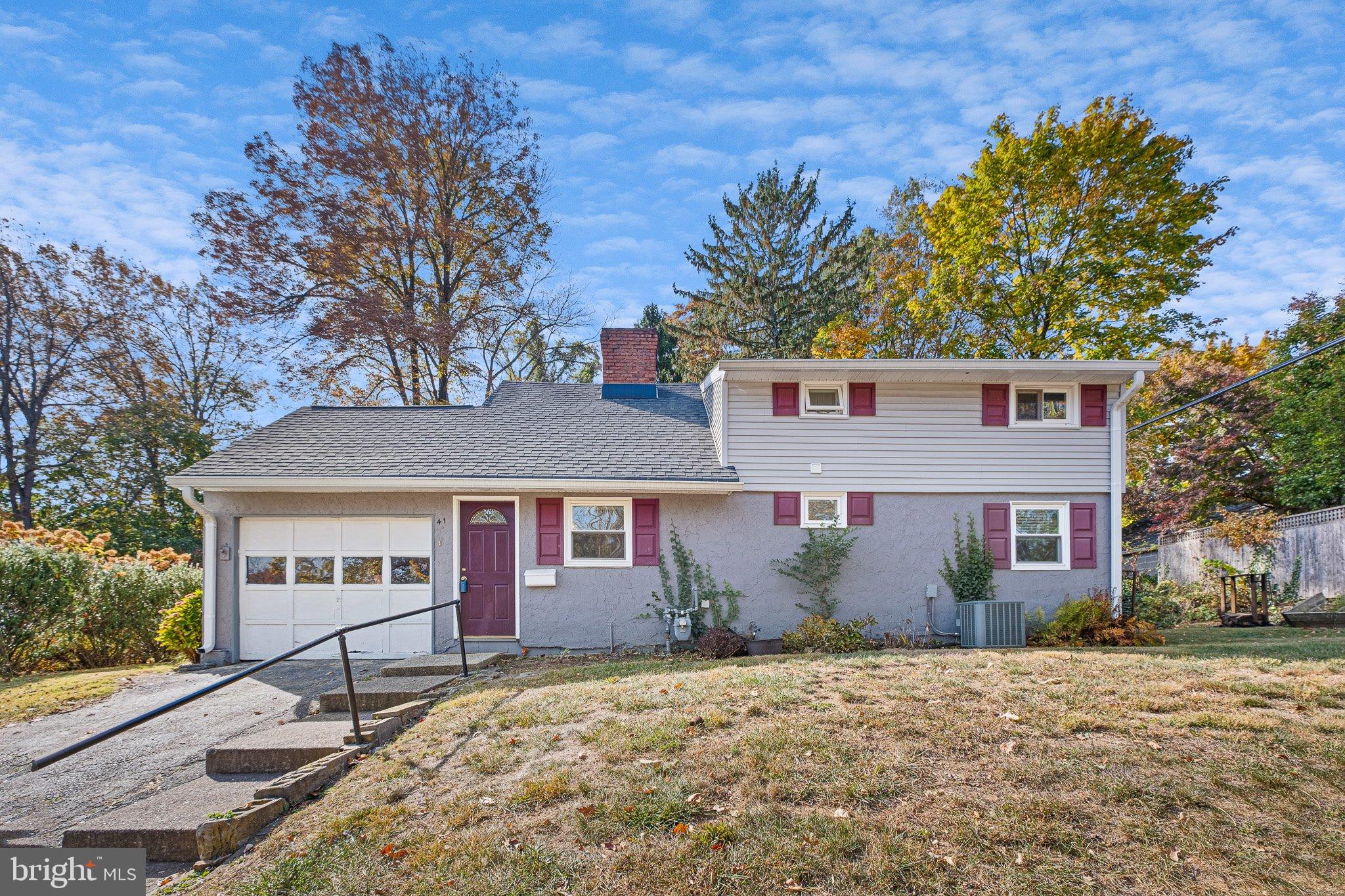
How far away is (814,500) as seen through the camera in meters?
10.7

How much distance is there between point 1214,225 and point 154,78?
2152 cm

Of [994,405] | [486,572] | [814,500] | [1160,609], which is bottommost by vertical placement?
[1160,609]

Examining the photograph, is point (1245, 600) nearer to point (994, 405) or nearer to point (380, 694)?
point (994, 405)

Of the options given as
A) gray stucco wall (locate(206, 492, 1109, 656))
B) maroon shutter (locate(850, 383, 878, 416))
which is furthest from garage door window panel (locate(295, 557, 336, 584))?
maroon shutter (locate(850, 383, 878, 416))

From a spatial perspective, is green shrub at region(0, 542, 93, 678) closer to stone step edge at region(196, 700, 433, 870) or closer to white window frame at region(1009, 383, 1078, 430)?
stone step edge at region(196, 700, 433, 870)

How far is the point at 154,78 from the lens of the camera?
949 centimetres

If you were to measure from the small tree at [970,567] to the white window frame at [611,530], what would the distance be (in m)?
4.79

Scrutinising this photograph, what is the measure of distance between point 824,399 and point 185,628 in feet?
33.4

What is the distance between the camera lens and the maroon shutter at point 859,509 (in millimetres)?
10609

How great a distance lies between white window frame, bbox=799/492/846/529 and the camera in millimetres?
10570

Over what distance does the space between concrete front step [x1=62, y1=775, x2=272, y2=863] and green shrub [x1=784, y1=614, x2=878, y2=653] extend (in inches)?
271

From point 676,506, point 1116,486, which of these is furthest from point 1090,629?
point 676,506

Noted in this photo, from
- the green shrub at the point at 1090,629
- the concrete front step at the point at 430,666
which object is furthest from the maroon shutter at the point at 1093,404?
the concrete front step at the point at 430,666

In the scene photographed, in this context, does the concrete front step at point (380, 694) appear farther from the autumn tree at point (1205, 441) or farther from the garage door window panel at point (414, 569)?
the autumn tree at point (1205, 441)
